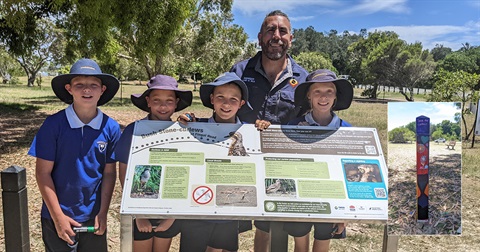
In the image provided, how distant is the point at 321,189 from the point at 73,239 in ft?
5.59

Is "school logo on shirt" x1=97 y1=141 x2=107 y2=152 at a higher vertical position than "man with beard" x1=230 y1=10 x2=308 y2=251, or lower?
lower

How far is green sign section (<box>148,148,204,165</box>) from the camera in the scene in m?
2.47

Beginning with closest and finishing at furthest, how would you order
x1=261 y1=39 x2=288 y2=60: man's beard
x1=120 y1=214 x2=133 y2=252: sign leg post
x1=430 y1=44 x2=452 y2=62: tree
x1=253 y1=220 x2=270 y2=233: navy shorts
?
x1=120 y1=214 x2=133 y2=252: sign leg post < x1=253 y1=220 x2=270 y2=233: navy shorts < x1=261 y1=39 x2=288 y2=60: man's beard < x1=430 y1=44 x2=452 y2=62: tree

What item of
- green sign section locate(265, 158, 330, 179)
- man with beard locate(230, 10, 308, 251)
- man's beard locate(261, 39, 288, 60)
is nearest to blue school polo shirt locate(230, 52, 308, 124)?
man with beard locate(230, 10, 308, 251)

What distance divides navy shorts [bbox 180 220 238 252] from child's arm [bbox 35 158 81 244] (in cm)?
79

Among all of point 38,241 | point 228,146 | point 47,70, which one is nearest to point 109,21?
point 38,241

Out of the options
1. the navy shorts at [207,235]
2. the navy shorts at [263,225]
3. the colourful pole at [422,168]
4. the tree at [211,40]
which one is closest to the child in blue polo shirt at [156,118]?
the navy shorts at [207,235]

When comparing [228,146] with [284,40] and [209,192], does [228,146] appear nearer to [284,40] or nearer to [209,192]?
[209,192]

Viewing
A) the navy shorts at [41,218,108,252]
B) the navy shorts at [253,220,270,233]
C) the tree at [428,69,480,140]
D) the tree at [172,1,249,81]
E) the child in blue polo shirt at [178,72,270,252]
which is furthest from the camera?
the tree at [172,1,249,81]

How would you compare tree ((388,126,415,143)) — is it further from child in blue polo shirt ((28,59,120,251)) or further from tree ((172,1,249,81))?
tree ((172,1,249,81))

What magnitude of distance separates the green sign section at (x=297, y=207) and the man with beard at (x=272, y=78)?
951 millimetres

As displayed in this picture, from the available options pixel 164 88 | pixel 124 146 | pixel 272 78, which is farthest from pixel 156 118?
pixel 272 78

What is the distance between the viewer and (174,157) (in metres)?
2.49

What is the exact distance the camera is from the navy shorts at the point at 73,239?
2.58 meters
